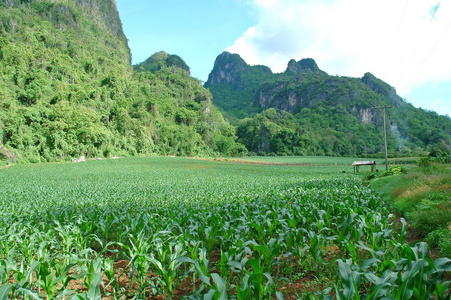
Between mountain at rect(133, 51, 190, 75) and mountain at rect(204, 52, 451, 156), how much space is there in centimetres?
4692

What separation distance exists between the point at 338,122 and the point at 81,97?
116 metres

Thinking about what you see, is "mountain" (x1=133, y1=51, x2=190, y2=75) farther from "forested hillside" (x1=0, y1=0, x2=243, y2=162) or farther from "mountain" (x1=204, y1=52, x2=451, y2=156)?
"mountain" (x1=204, y1=52, x2=451, y2=156)

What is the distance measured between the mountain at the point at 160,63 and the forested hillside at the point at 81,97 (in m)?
25.1

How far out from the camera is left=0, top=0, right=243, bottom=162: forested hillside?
43844 mm

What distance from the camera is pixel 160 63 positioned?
14262 centimetres

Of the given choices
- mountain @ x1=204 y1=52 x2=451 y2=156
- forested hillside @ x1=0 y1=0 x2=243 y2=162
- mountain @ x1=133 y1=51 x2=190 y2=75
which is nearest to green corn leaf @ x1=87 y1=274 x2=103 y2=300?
forested hillside @ x1=0 y1=0 x2=243 y2=162

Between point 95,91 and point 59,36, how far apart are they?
3465 cm

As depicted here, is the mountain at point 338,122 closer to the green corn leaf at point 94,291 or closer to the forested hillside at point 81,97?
the forested hillside at point 81,97

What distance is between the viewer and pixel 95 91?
208 ft

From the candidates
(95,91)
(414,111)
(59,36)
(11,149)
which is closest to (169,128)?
(95,91)

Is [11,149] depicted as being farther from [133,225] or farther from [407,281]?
[407,281]

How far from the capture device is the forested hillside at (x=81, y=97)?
144 ft

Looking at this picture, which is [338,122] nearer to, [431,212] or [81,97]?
[81,97]

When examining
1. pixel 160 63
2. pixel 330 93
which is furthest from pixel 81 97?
pixel 330 93
